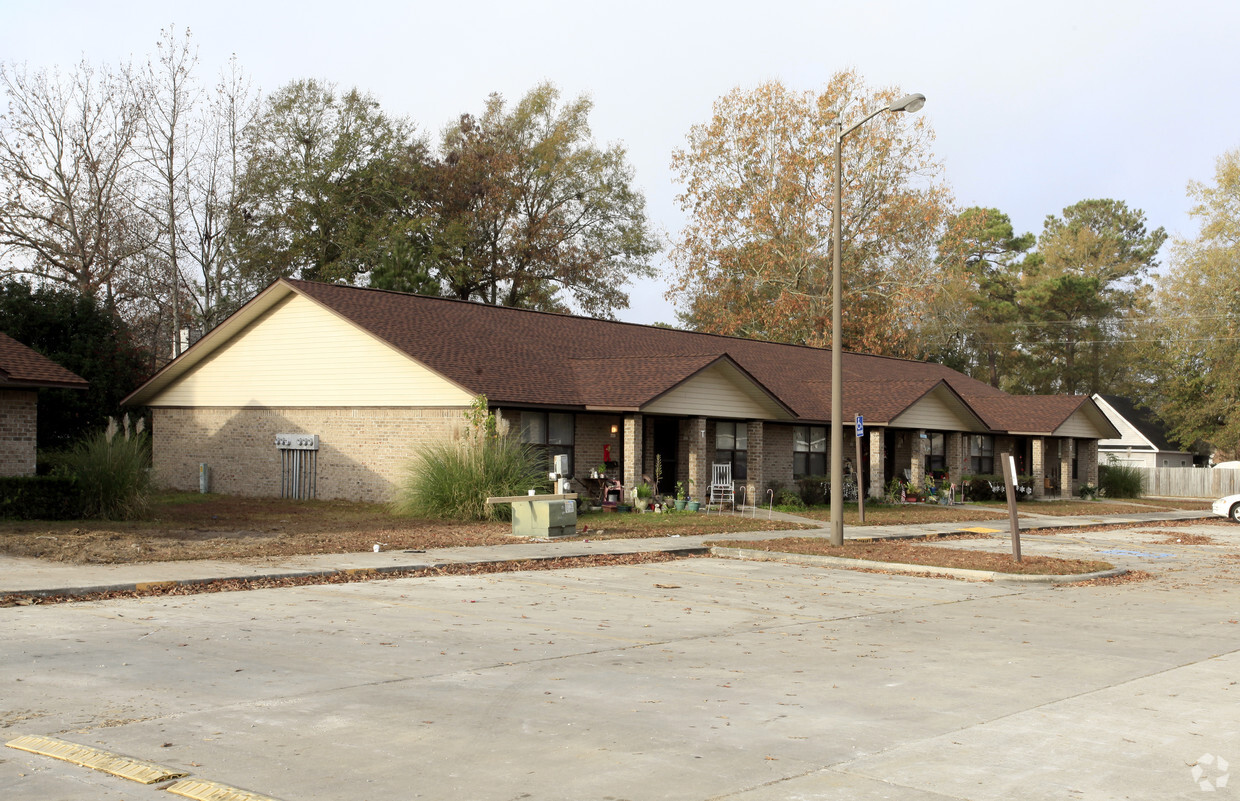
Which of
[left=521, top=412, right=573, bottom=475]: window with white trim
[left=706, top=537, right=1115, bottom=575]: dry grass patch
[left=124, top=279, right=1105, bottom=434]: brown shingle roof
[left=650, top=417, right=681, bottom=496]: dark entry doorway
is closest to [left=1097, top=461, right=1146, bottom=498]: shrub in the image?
[left=124, top=279, right=1105, bottom=434]: brown shingle roof

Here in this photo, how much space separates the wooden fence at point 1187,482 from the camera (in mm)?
57812

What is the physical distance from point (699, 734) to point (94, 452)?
66.9ft

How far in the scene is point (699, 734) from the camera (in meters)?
7.29

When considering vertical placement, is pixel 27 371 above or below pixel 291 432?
above

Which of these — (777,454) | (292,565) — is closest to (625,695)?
(292,565)

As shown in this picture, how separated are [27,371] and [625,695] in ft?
72.1

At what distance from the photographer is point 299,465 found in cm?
3194

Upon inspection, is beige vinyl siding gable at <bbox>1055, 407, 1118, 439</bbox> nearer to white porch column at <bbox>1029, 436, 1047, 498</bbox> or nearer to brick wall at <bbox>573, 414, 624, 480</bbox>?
white porch column at <bbox>1029, 436, 1047, 498</bbox>

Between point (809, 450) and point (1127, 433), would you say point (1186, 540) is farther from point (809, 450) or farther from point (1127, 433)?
point (1127, 433)

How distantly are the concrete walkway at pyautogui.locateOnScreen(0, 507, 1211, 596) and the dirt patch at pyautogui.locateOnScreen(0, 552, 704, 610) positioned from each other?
71 millimetres

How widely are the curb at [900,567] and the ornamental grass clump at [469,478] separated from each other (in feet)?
20.0

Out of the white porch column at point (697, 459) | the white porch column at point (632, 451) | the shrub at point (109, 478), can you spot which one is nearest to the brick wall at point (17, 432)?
the shrub at point (109, 478)

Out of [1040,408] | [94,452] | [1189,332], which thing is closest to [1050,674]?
[94,452]

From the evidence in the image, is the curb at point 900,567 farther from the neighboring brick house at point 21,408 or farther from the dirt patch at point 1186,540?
the neighboring brick house at point 21,408
